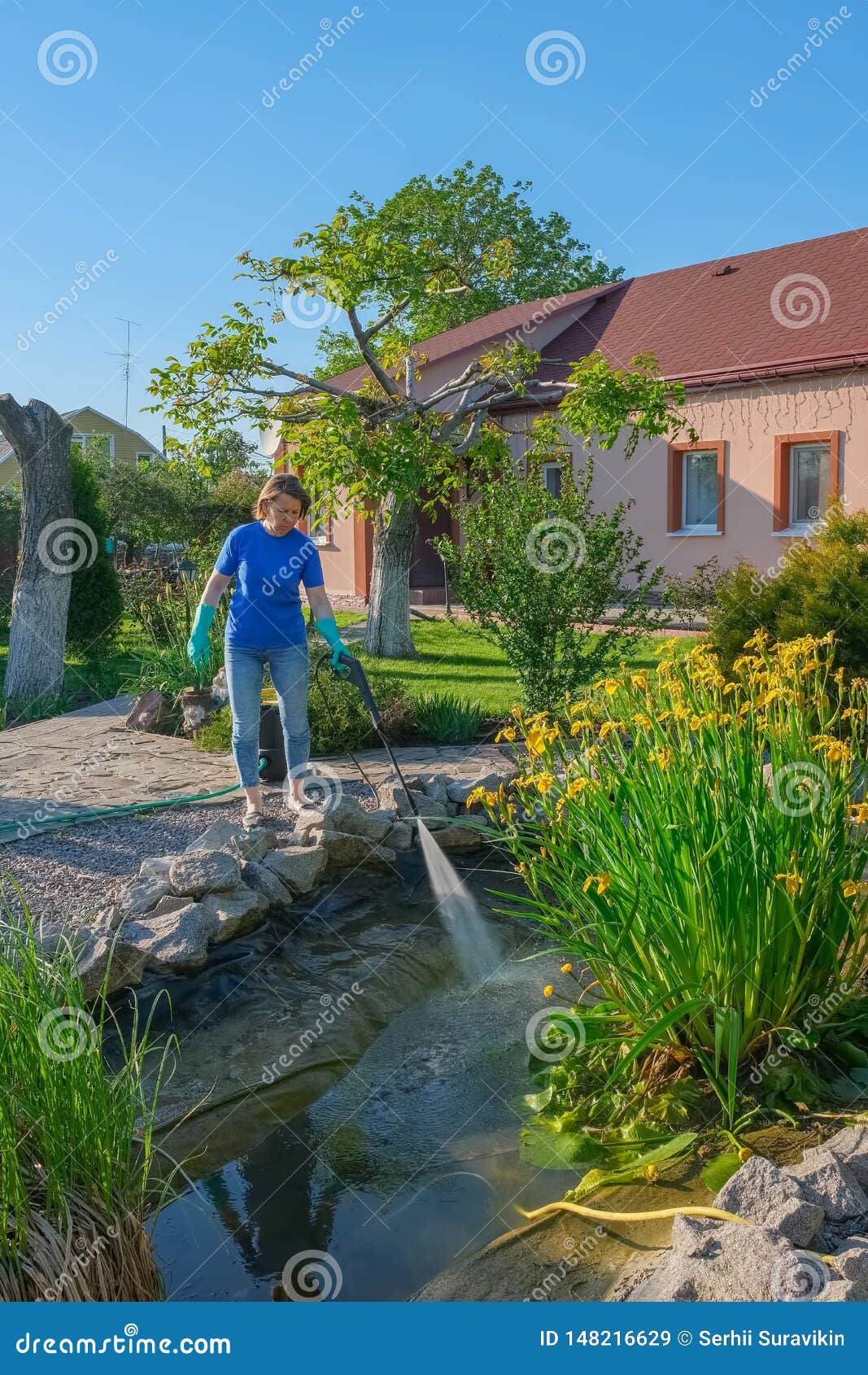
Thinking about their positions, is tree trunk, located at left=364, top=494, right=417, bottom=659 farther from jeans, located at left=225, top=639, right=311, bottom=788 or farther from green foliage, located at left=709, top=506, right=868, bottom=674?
jeans, located at left=225, top=639, right=311, bottom=788

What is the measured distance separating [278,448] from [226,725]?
671 inches

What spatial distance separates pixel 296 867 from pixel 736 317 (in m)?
15.7

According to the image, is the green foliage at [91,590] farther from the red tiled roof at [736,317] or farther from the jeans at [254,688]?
the red tiled roof at [736,317]

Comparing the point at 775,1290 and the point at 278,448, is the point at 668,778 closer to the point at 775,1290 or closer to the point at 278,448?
the point at 775,1290

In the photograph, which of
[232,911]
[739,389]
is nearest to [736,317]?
[739,389]

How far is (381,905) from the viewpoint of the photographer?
587 cm

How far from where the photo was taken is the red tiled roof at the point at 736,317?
54.9 feet

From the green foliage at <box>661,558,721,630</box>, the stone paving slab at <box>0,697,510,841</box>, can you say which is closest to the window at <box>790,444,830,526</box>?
the green foliage at <box>661,558,721,630</box>

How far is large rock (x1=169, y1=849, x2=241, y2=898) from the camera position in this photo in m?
5.21

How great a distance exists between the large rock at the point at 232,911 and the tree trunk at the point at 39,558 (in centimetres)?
707

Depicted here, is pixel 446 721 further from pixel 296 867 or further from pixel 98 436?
pixel 98 436

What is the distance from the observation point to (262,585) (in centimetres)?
625

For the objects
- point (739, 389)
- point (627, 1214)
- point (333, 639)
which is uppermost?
point (739, 389)

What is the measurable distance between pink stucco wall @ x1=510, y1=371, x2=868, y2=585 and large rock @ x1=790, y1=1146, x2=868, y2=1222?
14380 mm
